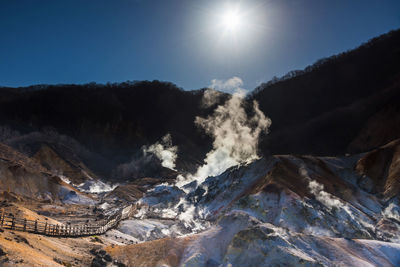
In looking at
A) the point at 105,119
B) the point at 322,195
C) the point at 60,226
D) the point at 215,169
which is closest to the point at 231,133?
the point at 215,169

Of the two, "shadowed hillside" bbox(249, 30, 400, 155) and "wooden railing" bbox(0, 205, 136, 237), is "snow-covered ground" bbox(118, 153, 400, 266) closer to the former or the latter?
"wooden railing" bbox(0, 205, 136, 237)

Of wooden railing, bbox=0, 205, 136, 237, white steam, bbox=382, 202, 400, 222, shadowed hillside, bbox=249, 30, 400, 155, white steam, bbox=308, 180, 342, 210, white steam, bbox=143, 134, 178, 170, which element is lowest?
wooden railing, bbox=0, 205, 136, 237

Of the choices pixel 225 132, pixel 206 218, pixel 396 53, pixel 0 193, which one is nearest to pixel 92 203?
pixel 0 193

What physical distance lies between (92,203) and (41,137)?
167ft

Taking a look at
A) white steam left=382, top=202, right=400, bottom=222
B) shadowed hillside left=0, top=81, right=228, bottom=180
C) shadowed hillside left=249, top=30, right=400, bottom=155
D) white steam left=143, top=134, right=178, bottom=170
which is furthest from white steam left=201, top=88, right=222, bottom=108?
white steam left=382, top=202, right=400, bottom=222

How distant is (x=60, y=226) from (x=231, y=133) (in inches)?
3542

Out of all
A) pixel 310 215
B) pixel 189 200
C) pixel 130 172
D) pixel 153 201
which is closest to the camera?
pixel 310 215

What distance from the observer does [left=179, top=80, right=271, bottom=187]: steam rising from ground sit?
92.3 metres

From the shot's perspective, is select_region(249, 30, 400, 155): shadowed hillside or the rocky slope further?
select_region(249, 30, 400, 155): shadowed hillside

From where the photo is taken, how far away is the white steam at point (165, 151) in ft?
371

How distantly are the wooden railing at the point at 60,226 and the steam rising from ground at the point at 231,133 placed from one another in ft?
162

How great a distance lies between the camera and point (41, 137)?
9769cm

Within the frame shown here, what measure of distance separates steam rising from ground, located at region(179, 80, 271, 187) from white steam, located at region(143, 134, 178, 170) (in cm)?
1246

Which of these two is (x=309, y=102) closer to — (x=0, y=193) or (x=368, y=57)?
(x=368, y=57)
